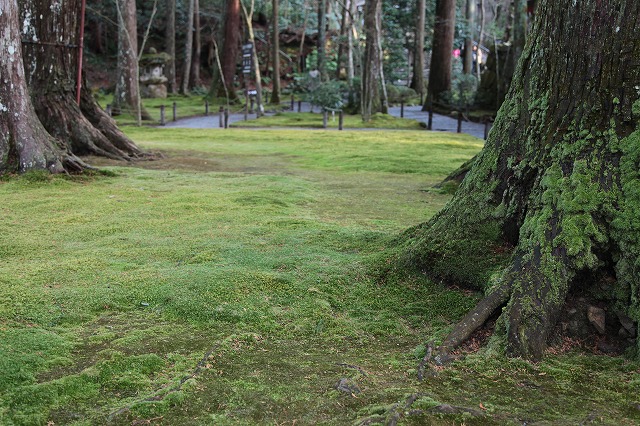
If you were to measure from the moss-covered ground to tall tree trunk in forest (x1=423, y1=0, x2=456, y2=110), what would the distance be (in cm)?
2474

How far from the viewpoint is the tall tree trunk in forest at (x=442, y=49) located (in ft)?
97.8

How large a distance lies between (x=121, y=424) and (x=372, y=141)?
14.4m

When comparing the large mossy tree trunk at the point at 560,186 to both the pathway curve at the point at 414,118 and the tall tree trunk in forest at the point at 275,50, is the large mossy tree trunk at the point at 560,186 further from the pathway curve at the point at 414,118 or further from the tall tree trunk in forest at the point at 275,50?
the tall tree trunk in forest at the point at 275,50

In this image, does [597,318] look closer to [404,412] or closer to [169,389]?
[404,412]

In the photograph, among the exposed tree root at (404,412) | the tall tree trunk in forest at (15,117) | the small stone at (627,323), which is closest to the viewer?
the exposed tree root at (404,412)

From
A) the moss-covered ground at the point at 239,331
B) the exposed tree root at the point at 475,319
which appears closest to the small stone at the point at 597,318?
the moss-covered ground at the point at 239,331

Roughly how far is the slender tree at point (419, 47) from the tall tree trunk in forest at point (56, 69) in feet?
85.1

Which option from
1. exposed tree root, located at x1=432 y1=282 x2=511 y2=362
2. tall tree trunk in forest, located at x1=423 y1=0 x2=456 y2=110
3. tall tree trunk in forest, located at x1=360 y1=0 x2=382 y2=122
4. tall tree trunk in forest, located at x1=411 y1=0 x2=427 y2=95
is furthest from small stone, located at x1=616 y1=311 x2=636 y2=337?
tall tree trunk in forest, located at x1=411 y1=0 x2=427 y2=95

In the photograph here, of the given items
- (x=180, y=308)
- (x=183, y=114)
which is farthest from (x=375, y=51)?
(x=180, y=308)

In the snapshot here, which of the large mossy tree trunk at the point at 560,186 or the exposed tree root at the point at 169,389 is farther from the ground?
the large mossy tree trunk at the point at 560,186

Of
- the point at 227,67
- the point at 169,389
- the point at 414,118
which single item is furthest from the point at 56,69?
the point at 227,67

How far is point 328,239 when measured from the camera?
5.04 m

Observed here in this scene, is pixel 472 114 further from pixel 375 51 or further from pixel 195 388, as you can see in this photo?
pixel 195 388

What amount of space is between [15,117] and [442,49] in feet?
82.4
